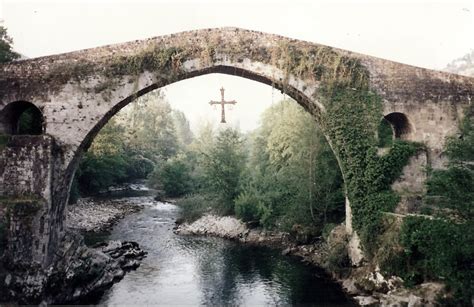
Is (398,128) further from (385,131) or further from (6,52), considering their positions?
(6,52)

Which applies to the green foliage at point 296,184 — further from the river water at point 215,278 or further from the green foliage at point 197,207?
the green foliage at point 197,207

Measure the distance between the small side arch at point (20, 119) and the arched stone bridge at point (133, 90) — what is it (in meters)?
0.05

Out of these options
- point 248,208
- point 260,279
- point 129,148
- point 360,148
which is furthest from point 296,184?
point 129,148

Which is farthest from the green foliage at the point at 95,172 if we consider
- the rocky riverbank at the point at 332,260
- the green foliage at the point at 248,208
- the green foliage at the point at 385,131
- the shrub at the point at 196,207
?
the green foliage at the point at 385,131

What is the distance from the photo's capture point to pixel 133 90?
11.9 meters

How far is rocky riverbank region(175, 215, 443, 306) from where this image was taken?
9.42 meters

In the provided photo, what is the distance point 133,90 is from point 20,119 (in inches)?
173

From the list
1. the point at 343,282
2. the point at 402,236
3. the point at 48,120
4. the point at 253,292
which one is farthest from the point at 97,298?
the point at 402,236

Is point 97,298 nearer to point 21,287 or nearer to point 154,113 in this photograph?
point 21,287

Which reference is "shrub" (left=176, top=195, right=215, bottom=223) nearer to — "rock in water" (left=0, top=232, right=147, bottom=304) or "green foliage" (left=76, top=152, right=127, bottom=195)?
"green foliage" (left=76, top=152, right=127, bottom=195)

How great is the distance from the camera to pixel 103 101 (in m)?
11.7

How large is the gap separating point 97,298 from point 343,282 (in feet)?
22.2

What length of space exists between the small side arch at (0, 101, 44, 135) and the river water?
5.44 metres

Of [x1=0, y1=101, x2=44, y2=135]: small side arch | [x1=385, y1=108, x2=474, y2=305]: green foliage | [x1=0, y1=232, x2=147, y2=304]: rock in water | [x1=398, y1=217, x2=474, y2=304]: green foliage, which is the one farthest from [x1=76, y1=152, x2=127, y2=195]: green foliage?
[x1=385, y1=108, x2=474, y2=305]: green foliage
